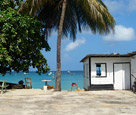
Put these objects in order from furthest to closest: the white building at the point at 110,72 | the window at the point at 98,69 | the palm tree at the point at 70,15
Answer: the window at the point at 98,69, the white building at the point at 110,72, the palm tree at the point at 70,15

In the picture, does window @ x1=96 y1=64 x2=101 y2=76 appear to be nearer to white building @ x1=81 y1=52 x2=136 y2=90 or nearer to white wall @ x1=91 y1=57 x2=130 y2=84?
white building @ x1=81 y1=52 x2=136 y2=90

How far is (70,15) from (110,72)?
6.01 metres

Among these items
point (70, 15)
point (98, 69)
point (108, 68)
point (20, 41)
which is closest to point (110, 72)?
point (108, 68)

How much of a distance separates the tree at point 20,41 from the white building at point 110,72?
4.23m

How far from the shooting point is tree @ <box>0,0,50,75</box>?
1853cm

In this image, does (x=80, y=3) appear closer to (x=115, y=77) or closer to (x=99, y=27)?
(x=99, y=27)

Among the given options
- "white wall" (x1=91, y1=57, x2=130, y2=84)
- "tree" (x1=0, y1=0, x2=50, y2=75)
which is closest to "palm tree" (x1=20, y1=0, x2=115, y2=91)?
"tree" (x1=0, y1=0, x2=50, y2=75)

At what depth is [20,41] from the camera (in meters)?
19.1

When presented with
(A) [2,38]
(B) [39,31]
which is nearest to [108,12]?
(B) [39,31]

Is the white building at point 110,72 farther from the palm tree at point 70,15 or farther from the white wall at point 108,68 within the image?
the palm tree at point 70,15

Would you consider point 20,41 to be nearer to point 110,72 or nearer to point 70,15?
point 70,15

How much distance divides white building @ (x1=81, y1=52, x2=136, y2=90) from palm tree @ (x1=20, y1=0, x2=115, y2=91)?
2.57m

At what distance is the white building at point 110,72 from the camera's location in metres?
20.7

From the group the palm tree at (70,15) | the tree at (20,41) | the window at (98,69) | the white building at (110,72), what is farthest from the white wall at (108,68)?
the tree at (20,41)
